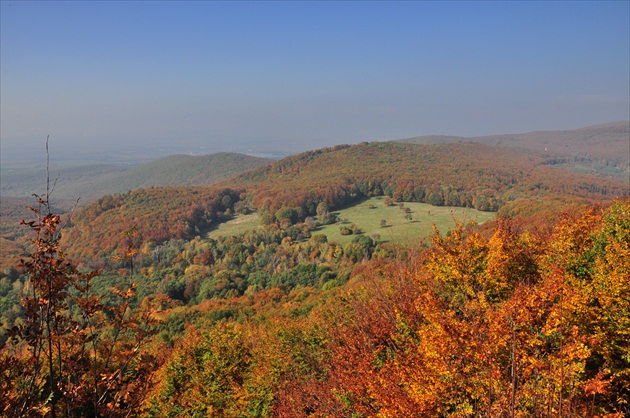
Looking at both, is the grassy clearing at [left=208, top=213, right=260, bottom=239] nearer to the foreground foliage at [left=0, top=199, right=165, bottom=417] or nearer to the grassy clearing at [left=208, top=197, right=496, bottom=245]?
the grassy clearing at [left=208, top=197, right=496, bottom=245]

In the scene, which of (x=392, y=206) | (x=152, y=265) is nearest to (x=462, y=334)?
(x=152, y=265)

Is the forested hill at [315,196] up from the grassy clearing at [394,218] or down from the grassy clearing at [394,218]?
up

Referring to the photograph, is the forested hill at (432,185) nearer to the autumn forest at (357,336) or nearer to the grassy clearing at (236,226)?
the grassy clearing at (236,226)

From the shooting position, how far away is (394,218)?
364 feet

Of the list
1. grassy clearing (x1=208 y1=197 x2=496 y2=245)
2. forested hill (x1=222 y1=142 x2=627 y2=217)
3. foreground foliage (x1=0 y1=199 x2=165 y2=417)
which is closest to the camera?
foreground foliage (x1=0 y1=199 x2=165 y2=417)

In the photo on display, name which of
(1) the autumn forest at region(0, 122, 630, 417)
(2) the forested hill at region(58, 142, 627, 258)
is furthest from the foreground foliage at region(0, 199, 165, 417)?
(2) the forested hill at region(58, 142, 627, 258)

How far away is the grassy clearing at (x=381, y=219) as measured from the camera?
9625 centimetres

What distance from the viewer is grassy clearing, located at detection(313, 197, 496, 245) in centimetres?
9553

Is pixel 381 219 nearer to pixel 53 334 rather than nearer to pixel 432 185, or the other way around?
pixel 432 185

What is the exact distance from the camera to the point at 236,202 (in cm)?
15625

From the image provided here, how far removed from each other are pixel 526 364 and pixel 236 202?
490 feet

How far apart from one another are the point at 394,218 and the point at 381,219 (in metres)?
4.05

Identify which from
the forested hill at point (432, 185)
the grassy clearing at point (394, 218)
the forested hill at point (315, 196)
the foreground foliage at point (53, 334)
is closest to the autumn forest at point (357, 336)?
the foreground foliage at point (53, 334)

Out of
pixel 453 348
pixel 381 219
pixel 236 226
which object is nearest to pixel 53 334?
pixel 453 348
